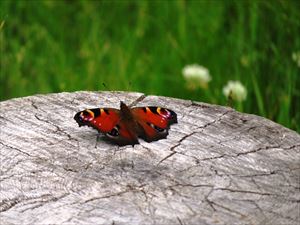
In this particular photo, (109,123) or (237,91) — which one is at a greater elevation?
(109,123)

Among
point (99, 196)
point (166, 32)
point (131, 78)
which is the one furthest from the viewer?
point (166, 32)

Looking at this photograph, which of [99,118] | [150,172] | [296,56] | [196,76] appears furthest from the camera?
[196,76]

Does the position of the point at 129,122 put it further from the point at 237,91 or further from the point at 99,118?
the point at 237,91

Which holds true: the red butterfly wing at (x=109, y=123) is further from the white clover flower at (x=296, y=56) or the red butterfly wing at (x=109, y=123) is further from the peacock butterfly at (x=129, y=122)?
the white clover flower at (x=296, y=56)

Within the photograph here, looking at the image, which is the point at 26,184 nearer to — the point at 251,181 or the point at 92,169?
the point at 92,169

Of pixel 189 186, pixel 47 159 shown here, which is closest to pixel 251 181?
pixel 189 186

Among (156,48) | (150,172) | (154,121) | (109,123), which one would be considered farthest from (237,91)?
(150,172)

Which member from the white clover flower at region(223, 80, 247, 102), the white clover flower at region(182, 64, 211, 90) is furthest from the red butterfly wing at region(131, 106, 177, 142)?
the white clover flower at region(182, 64, 211, 90)

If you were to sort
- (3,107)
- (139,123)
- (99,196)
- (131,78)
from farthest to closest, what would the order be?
(131,78), (3,107), (139,123), (99,196)
